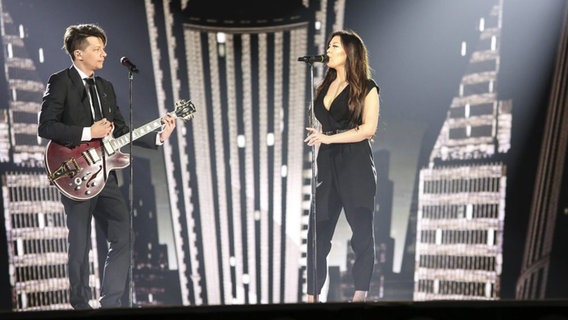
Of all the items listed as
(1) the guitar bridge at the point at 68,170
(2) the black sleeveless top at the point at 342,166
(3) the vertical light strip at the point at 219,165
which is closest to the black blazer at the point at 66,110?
(1) the guitar bridge at the point at 68,170

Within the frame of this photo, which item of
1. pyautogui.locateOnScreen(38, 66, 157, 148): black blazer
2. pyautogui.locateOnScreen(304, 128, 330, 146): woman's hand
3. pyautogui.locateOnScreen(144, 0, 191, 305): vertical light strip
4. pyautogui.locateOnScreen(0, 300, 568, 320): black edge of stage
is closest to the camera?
pyautogui.locateOnScreen(0, 300, 568, 320): black edge of stage

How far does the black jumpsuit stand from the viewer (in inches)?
202

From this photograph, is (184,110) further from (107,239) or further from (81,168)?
(107,239)

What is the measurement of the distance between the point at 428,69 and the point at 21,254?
3.83m

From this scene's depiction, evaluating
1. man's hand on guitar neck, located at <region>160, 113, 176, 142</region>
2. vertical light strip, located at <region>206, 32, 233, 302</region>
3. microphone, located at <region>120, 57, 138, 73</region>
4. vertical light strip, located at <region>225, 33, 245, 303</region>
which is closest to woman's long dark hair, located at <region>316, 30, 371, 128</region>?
vertical light strip, located at <region>225, 33, 245, 303</region>

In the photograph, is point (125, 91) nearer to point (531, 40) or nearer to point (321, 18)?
point (321, 18)

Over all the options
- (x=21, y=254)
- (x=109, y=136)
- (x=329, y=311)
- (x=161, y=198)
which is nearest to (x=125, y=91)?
(x=109, y=136)

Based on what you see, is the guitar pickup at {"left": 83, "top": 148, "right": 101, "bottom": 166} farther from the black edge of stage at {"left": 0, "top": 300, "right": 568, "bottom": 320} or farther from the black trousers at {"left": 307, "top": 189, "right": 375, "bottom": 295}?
the black edge of stage at {"left": 0, "top": 300, "right": 568, "bottom": 320}

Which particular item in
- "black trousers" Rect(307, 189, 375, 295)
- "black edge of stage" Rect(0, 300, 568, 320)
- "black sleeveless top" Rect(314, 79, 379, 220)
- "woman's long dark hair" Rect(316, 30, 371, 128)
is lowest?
"black trousers" Rect(307, 189, 375, 295)

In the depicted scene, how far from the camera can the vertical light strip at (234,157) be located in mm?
5570

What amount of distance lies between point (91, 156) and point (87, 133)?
0.18m

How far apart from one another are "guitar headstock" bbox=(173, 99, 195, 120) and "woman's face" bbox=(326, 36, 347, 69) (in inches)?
46.8

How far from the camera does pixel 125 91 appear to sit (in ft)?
17.4

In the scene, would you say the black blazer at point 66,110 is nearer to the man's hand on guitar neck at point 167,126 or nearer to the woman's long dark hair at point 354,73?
the man's hand on guitar neck at point 167,126
